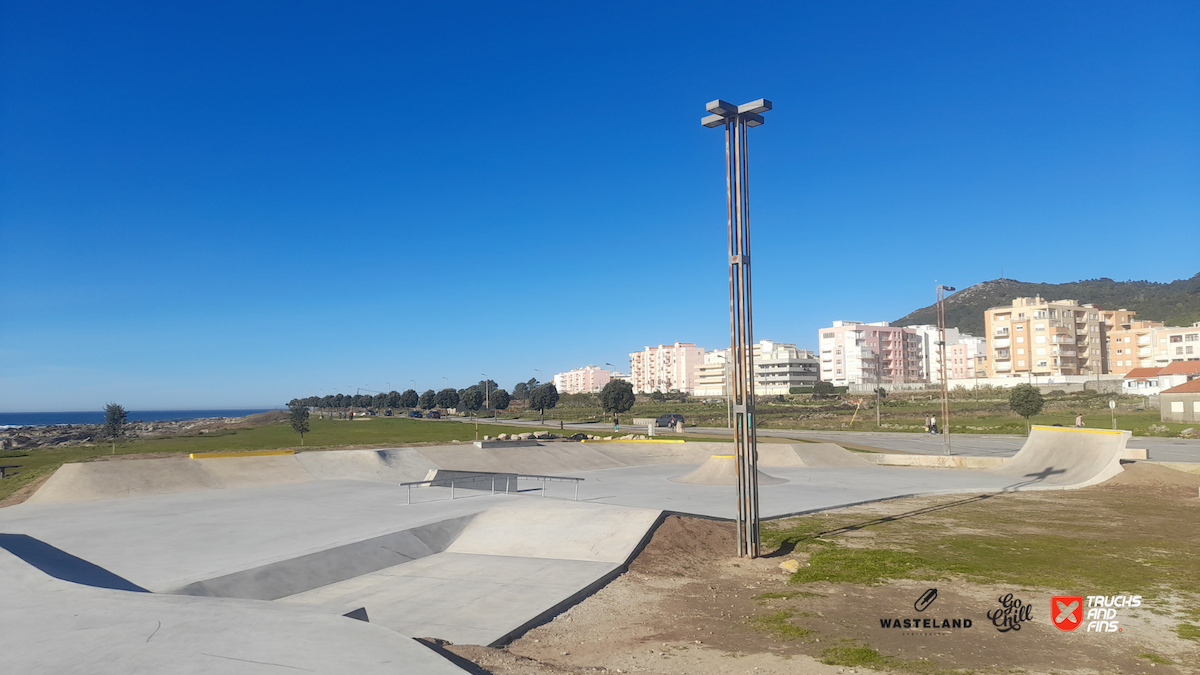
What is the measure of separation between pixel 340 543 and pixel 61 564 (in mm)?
3905

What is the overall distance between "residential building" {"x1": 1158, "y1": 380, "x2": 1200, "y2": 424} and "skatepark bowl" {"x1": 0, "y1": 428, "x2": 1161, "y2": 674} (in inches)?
1612

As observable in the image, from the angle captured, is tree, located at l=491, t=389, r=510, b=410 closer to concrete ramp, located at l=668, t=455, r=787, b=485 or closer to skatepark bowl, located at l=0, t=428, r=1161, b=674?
skatepark bowl, located at l=0, t=428, r=1161, b=674

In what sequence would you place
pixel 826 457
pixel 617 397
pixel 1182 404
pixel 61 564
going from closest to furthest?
pixel 61 564
pixel 826 457
pixel 1182 404
pixel 617 397

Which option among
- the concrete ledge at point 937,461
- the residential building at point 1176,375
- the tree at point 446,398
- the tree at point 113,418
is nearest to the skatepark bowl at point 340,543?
the concrete ledge at point 937,461

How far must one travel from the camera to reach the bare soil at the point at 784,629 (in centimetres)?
695

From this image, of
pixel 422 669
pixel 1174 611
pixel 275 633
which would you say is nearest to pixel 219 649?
pixel 275 633

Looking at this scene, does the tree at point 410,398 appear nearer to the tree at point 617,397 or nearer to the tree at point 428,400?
the tree at point 428,400

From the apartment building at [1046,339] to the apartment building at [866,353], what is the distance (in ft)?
86.5

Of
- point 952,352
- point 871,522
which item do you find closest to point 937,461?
point 871,522

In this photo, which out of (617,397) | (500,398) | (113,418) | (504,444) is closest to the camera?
(504,444)

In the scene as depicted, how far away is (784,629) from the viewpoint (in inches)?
322

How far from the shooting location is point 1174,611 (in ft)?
28.5

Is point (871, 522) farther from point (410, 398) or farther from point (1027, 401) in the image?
point (410, 398)

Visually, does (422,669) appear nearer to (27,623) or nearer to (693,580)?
(27,623)
